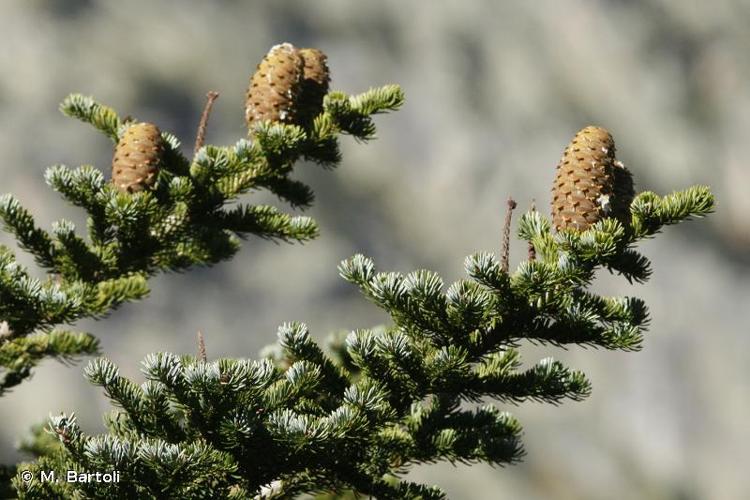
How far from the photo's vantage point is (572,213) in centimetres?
259

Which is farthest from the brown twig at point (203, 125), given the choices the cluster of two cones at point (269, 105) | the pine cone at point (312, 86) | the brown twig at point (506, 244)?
the brown twig at point (506, 244)

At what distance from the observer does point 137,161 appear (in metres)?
3.09

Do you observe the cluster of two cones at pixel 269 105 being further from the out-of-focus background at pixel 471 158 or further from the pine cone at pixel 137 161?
the out-of-focus background at pixel 471 158

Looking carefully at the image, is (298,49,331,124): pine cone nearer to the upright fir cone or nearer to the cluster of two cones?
the cluster of two cones

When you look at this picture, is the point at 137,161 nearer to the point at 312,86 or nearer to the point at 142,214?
the point at 142,214

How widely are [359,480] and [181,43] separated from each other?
4573cm

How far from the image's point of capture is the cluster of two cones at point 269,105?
10.1ft

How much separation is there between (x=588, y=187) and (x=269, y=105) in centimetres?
118

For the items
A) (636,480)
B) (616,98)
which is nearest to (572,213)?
(636,480)

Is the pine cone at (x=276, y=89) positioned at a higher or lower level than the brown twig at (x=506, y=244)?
higher

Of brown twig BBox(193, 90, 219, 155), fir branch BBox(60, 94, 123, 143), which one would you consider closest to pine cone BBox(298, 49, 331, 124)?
brown twig BBox(193, 90, 219, 155)

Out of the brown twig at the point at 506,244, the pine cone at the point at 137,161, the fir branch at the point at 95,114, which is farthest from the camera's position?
the fir branch at the point at 95,114

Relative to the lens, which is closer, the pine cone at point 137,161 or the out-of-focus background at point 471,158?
the pine cone at point 137,161

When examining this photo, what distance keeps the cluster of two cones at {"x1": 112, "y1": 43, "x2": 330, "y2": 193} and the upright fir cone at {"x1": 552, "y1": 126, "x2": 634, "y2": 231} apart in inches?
39.8
